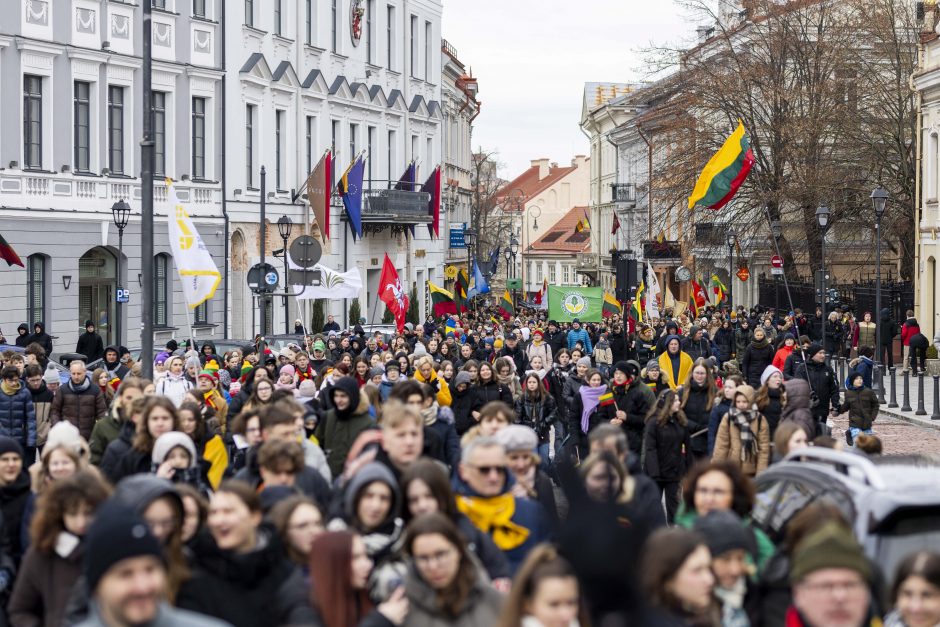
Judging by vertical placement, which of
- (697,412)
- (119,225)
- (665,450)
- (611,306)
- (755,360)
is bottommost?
(665,450)

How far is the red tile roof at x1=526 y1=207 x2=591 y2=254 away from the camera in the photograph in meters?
136

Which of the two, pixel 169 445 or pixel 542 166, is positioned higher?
pixel 542 166

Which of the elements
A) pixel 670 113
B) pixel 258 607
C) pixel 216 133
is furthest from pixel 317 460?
pixel 670 113

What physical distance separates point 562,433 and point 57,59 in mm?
21076

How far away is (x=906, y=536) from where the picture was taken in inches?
250

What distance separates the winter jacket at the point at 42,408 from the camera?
16672 mm

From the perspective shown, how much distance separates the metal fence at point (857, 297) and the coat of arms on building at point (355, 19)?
592 inches

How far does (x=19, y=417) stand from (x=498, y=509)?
9.28 meters

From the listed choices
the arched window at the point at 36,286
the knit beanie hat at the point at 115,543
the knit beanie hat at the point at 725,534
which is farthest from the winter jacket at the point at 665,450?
the arched window at the point at 36,286

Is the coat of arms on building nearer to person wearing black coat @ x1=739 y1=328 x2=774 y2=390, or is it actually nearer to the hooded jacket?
person wearing black coat @ x1=739 y1=328 x2=774 y2=390

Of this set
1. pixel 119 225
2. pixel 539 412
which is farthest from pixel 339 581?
pixel 119 225

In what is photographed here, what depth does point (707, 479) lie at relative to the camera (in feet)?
24.2

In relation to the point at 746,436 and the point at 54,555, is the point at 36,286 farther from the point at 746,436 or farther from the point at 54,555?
the point at 54,555

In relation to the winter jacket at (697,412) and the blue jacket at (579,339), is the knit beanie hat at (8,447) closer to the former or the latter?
the winter jacket at (697,412)
